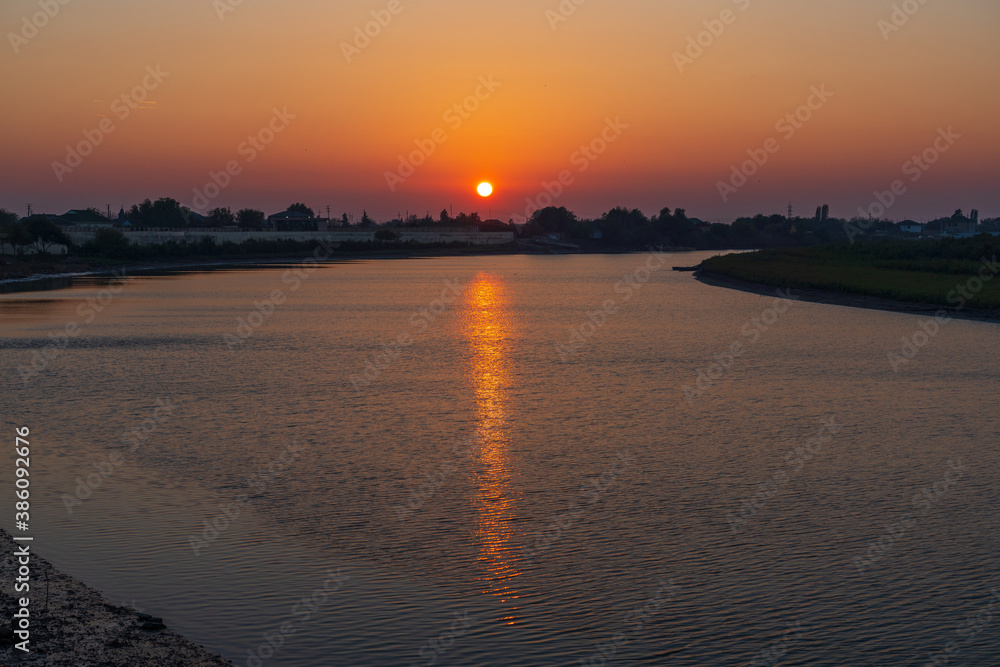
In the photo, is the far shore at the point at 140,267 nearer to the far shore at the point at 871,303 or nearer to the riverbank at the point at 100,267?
the riverbank at the point at 100,267

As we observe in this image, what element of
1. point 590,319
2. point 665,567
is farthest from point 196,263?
point 665,567

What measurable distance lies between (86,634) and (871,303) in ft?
195

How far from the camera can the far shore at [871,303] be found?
50875 mm

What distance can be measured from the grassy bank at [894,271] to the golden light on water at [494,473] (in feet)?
110

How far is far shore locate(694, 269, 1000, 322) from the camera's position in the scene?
50.9 meters

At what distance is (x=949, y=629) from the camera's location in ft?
31.0

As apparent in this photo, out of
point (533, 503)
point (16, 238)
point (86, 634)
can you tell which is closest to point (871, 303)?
point (533, 503)

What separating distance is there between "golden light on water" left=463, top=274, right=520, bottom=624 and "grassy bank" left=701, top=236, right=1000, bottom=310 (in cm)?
3360

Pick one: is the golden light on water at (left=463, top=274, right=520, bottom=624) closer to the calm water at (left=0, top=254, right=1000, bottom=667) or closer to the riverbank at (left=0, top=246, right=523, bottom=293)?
the calm water at (left=0, top=254, right=1000, bottom=667)

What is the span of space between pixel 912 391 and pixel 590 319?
26.3 meters

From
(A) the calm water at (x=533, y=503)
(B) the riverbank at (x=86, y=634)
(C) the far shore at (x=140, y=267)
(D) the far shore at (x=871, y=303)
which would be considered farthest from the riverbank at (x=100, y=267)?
(B) the riverbank at (x=86, y=634)

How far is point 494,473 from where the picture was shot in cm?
1595

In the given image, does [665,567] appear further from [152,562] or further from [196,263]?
[196,263]

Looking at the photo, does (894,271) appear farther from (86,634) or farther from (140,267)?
(140,267)
